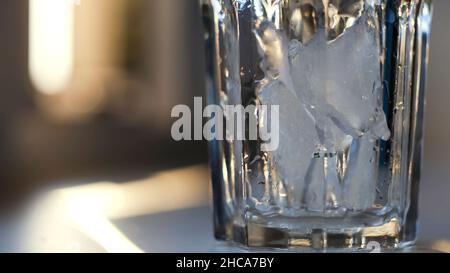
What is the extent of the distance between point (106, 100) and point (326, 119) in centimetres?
81

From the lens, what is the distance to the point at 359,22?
0.38 m

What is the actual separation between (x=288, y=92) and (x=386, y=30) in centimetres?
8

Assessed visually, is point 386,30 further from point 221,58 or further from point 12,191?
point 12,191

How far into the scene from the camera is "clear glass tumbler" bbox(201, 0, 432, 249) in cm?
37

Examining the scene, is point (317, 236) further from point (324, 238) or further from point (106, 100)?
point (106, 100)

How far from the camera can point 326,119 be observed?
1.22 ft

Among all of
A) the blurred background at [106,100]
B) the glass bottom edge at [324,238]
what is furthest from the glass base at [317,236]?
the blurred background at [106,100]

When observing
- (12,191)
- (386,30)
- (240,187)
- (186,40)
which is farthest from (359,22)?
(186,40)

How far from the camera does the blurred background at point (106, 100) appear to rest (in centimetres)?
82

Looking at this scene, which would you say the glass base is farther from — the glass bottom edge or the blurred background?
the blurred background

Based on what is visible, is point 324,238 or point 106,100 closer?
point 324,238

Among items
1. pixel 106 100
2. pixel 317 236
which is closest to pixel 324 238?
pixel 317 236

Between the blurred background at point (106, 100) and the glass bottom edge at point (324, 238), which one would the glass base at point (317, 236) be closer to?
the glass bottom edge at point (324, 238)
